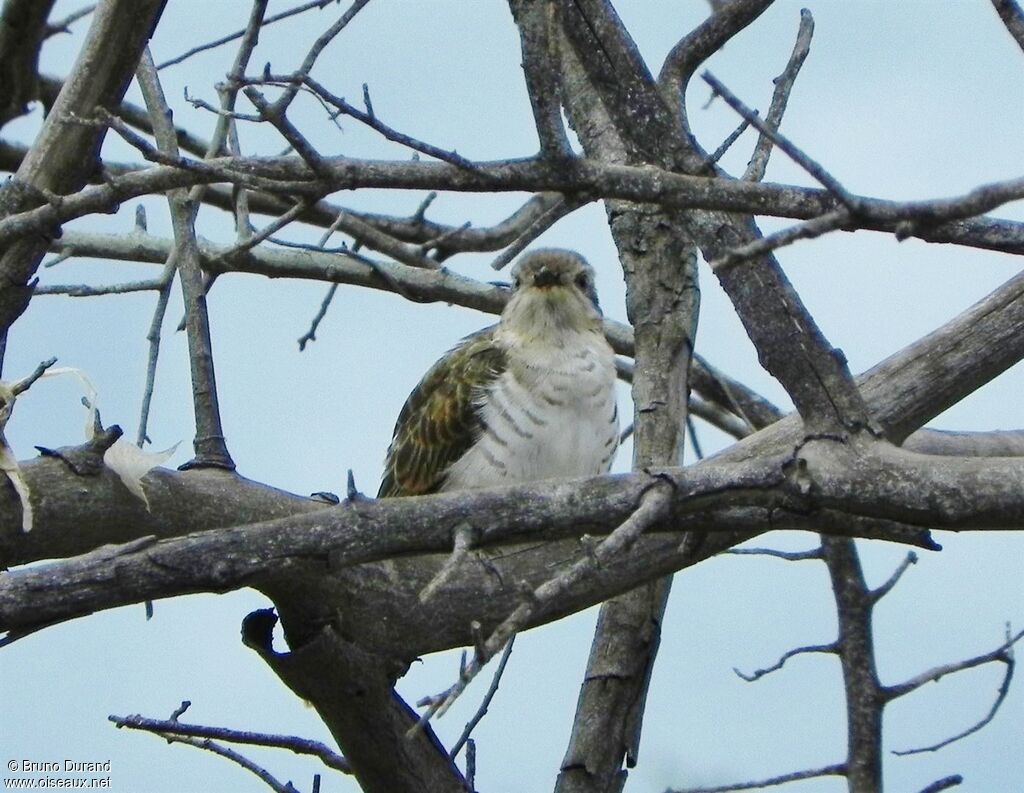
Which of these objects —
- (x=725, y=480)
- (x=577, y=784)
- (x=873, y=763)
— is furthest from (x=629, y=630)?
(x=725, y=480)

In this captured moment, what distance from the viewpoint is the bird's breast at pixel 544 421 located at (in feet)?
18.4

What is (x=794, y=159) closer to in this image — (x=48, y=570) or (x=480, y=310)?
(x=48, y=570)

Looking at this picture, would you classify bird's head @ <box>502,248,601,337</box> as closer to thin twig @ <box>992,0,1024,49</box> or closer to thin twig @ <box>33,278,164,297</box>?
thin twig @ <box>33,278,164,297</box>

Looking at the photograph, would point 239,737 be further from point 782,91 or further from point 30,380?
point 782,91

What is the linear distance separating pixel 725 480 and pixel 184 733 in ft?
4.74

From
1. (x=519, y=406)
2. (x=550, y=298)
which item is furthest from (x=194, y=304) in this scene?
(x=550, y=298)

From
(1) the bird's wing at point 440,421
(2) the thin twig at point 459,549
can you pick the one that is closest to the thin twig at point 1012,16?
(2) the thin twig at point 459,549

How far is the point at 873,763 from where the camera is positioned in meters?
4.45

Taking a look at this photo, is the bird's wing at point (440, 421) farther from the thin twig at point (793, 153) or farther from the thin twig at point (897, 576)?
the thin twig at point (793, 153)

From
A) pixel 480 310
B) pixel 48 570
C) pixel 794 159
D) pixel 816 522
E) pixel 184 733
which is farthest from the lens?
pixel 480 310

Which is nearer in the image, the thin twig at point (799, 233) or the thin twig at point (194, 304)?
the thin twig at point (799, 233)

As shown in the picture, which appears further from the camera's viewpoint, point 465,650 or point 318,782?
point 465,650

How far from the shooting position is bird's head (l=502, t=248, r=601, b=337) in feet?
19.5

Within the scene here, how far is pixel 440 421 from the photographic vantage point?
5730 mm
